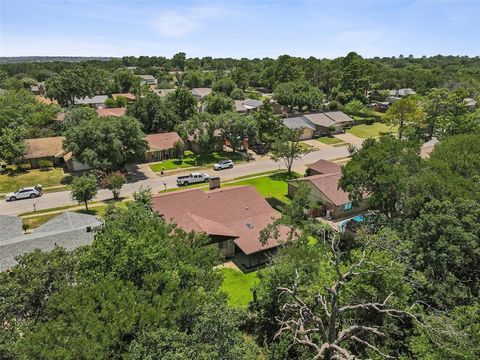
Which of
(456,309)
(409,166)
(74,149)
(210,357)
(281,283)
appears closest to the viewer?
(210,357)

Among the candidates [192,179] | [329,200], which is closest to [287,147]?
[329,200]

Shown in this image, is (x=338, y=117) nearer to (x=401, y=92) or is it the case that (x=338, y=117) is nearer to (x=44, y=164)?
(x=401, y=92)

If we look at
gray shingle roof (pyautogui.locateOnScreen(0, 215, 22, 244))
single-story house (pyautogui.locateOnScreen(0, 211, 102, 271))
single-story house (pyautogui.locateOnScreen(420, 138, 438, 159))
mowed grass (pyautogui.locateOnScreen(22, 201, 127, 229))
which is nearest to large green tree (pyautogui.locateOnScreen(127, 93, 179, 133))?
mowed grass (pyautogui.locateOnScreen(22, 201, 127, 229))

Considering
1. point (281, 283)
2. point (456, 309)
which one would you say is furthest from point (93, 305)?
point (456, 309)

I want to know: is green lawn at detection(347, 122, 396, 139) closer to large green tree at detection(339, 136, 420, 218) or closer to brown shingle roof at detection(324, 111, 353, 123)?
brown shingle roof at detection(324, 111, 353, 123)

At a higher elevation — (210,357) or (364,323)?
(210,357)

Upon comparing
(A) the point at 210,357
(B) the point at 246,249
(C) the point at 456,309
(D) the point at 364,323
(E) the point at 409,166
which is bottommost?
(B) the point at 246,249

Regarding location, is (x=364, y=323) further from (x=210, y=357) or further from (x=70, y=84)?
(x=70, y=84)
